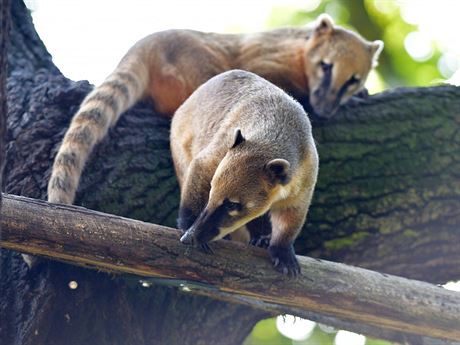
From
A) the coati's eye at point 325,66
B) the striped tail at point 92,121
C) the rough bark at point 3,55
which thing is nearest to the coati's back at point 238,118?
the striped tail at point 92,121

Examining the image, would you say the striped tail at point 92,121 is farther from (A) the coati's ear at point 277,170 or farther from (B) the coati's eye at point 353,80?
(B) the coati's eye at point 353,80

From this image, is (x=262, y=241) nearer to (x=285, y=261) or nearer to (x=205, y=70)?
(x=285, y=261)

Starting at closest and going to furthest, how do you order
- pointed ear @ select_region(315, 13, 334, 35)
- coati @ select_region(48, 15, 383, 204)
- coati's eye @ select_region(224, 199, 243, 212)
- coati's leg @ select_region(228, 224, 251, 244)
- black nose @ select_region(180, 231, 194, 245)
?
black nose @ select_region(180, 231, 194, 245) → coati's eye @ select_region(224, 199, 243, 212) → coati @ select_region(48, 15, 383, 204) → coati's leg @ select_region(228, 224, 251, 244) → pointed ear @ select_region(315, 13, 334, 35)

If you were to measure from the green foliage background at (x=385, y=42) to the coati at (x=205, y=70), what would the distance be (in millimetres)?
1953

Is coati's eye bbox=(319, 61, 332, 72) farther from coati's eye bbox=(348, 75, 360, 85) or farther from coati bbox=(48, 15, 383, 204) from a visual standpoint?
coati's eye bbox=(348, 75, 360, 85)

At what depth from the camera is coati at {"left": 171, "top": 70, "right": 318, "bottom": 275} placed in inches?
206

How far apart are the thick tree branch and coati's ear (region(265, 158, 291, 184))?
548 mm

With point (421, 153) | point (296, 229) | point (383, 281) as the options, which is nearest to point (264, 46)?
point (421, 153)

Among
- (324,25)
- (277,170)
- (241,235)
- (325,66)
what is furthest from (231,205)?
(324,25)

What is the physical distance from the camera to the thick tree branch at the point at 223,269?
4758 mm

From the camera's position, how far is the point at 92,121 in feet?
21.2

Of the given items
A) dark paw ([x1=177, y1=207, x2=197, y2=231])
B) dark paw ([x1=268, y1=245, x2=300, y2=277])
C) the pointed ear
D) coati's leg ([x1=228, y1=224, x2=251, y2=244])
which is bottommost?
coati's leg ([x1=228, y1=224, x2=251, y2=244])

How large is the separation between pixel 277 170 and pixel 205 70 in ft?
9.46

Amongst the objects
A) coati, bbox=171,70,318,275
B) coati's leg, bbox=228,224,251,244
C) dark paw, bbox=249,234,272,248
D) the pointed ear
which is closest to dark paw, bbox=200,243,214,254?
coati, bbox=171,70,318,275
